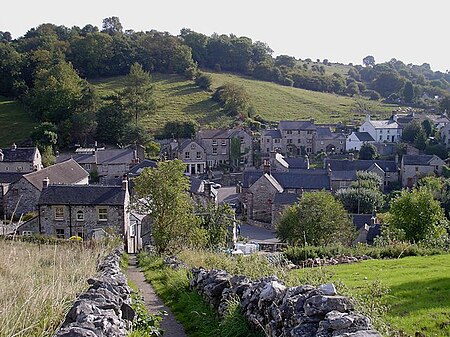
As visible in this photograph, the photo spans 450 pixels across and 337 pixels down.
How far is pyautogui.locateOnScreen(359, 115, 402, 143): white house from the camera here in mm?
84938

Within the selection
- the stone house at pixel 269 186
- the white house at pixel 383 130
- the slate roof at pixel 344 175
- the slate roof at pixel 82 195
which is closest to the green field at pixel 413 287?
the slate roof at pixel 82 195

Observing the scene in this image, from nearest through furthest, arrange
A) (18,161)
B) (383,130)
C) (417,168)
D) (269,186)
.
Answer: (269,186) < (18,161) < (417,168) < (383,130)

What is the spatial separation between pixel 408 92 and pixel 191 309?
4980 inches

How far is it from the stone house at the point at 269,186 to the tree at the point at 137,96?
97.6 feet

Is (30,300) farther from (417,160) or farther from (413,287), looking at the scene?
(417,160)

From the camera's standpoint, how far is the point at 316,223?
1313 inches

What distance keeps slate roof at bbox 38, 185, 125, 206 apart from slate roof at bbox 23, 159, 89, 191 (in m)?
9.42

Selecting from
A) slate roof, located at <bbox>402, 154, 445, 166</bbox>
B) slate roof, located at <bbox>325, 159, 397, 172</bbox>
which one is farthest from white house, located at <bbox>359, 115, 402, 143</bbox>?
slate roof, located at <bbox>325, 159, 397, 172</bbox>

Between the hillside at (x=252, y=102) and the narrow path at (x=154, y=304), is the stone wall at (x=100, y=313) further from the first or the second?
the hillside at (x=252, y=102)

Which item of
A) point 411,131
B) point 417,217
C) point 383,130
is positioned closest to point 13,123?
point 383,130

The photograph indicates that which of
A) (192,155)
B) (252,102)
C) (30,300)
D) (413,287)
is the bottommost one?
(192,155)

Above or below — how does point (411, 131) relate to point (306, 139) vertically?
above

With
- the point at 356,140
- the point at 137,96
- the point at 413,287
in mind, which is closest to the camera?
the point at 413,287

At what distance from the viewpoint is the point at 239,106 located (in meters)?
92.4
